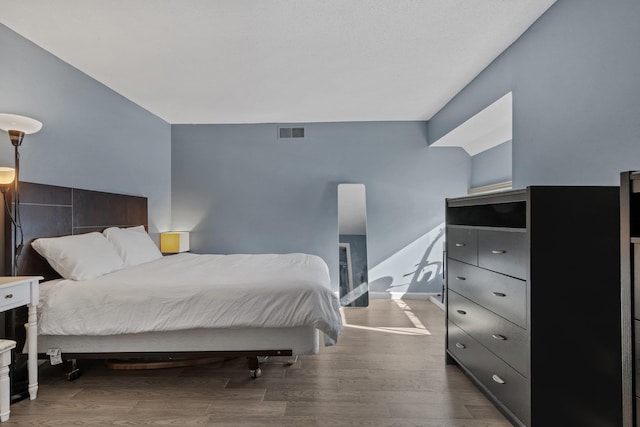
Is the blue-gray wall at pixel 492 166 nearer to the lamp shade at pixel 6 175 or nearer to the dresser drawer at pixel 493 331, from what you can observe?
the dresser drawer at pixel 493 331

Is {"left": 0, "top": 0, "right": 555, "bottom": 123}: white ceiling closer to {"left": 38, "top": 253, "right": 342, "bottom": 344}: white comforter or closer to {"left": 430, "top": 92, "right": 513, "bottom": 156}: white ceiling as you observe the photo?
{"left": 430, "top": 92, "right": 513, "bottom": 156}: white ceiling

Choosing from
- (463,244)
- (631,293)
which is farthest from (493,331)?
(631,293)

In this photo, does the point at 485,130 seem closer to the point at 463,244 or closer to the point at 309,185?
the point at 463,244

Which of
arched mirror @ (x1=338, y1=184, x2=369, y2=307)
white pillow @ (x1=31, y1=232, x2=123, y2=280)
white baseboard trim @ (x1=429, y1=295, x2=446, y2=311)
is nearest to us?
white pillow @ (x1=31, y1=232, x2=123, y2=280)

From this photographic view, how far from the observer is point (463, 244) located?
231 cm

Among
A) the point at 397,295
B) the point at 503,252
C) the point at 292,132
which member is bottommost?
the point at 397,295

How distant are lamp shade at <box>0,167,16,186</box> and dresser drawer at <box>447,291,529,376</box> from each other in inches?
126

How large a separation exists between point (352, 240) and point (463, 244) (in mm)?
Answer: 2274

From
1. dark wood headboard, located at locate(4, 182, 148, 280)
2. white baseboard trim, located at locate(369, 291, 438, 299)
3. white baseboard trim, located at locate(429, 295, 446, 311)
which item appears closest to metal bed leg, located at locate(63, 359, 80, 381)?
dark wood headboard, located at locate(4, 182, 148, 280)

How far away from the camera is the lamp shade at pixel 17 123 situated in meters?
2.11

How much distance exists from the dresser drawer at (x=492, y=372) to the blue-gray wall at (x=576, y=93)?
1.15 m

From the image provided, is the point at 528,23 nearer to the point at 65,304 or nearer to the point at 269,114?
the point at 269,114

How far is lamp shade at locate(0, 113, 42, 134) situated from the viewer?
2111mm

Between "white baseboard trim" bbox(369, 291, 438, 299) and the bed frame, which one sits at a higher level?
the bed frame
